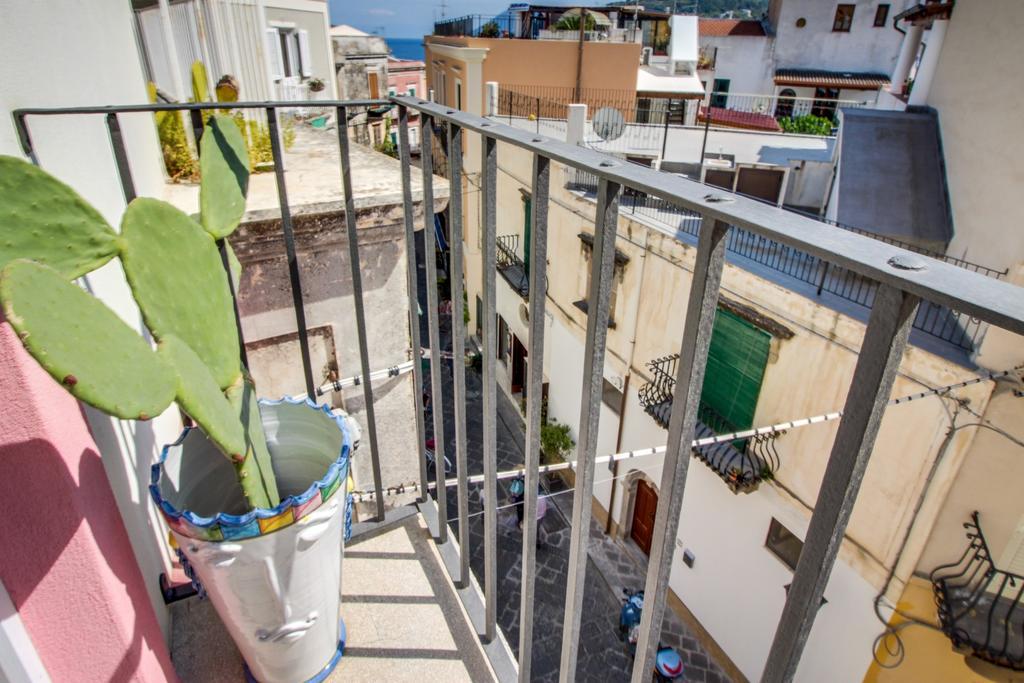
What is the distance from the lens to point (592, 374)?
1022 mm

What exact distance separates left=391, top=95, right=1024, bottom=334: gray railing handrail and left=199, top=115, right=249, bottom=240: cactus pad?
1.32 m

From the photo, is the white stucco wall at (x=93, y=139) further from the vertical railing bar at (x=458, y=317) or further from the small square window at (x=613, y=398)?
the small square window at (x=613, y=398)

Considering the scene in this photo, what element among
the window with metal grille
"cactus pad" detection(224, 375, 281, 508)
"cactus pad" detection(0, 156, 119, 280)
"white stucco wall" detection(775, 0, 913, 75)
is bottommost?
the window with metal grille

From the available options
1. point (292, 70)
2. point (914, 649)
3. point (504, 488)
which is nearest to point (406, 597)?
point (914, 649)

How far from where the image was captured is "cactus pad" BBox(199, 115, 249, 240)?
1803mm

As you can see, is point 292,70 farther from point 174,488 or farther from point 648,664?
point 648,664

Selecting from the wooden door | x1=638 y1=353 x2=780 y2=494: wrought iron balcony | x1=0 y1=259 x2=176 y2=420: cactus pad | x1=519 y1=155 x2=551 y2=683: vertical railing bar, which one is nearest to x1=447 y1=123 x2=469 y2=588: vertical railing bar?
x1=519 y1=155 x2=551 y2=683: vertical railing bar

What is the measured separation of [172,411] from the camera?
2.69 m

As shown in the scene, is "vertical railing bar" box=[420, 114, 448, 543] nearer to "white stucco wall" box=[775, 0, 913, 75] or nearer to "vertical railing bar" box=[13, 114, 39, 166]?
"vertical railing bar" box=[13, 114, 39, 166]

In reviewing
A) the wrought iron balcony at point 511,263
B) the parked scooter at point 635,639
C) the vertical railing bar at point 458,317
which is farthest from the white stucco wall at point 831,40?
the vertical railing bar at point 458,317

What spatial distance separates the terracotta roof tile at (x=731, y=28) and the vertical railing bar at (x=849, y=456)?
27.3 m

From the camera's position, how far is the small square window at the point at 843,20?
2239cm

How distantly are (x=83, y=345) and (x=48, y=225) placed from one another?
0.33 meters

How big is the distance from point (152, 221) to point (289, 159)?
3.12 m
